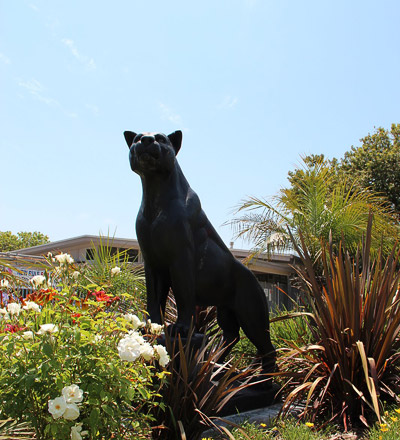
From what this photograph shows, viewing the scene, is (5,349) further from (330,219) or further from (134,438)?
(330,219)

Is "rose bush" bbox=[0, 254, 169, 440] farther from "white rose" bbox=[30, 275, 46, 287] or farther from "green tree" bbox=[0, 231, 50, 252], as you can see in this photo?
"green tree" bbox=[0, 231, 50, 252]

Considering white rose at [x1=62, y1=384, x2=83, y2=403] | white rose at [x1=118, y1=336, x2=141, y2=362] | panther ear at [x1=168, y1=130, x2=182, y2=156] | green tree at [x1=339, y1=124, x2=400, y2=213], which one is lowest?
white rose at [x1=62, y1=384, x2=83, y2=403]

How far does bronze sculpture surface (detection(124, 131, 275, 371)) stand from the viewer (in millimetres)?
3246

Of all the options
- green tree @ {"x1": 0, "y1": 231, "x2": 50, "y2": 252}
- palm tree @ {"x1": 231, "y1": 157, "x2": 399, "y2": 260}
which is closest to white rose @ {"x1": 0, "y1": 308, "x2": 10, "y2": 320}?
palm tree @ {"x1": 231, "y1": 157, "x2": 399, "y2": 260}

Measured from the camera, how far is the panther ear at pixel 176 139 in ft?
11.5

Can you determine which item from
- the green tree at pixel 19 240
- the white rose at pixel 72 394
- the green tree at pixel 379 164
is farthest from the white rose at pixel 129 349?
the green tree at pixel 19 240

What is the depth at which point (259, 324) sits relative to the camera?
12.5 feet

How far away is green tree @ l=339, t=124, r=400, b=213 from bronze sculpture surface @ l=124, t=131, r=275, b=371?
52.9 feet

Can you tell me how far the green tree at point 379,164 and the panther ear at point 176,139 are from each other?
16.5m

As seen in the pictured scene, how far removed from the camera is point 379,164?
1984 cm

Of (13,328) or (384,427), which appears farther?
(384,427)

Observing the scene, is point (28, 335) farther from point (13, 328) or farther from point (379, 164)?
point (379, 164)

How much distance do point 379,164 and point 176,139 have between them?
1859 centimetres

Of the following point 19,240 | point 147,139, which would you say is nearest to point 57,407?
point 147,139
